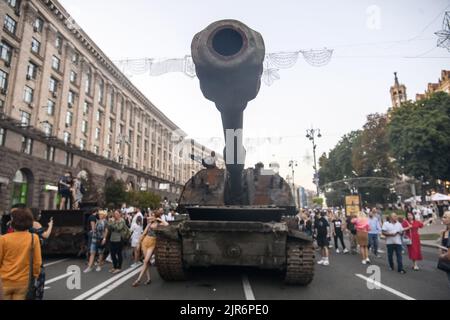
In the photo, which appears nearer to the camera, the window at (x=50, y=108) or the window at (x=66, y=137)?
the window at (x=50, y=108)

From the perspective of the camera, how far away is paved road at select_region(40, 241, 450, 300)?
16.5 ft

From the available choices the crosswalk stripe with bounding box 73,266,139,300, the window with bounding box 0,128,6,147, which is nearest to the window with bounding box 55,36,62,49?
the window with bounding box 0,128,6,147

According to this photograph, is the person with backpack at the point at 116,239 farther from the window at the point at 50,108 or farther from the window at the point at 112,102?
the window at the point at 112,102

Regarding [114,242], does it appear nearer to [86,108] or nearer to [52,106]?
[52,106]

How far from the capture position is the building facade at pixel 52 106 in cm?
2250

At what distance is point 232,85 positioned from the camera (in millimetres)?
3979

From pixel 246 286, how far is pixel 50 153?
26.3m

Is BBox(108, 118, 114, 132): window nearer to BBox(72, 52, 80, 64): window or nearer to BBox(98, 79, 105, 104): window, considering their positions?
BBox(98, 79, 105, 104): window

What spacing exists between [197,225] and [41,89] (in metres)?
26.9

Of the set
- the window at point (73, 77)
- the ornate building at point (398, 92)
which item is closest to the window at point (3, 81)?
the window at point (73, 77)

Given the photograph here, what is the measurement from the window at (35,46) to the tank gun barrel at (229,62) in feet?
90.7

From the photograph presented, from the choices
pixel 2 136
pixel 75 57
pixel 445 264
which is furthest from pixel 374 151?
pixel 445 264

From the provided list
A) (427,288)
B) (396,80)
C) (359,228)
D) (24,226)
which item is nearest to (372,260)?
(359,228)
